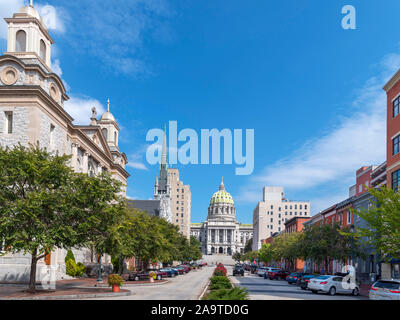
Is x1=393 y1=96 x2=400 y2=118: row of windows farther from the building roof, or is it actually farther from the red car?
the building roof

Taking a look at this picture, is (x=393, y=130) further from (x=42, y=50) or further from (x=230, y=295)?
(x=42, y=50)

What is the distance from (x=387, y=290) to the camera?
74.1ft

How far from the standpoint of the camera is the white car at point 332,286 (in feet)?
109

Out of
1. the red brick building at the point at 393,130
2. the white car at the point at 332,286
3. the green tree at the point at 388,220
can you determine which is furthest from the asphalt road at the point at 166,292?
the red brick building at the point at 393,130

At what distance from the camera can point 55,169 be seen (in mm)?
26562

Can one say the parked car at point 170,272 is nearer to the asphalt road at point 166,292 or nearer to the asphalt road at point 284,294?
the asphalt road at point 166,292

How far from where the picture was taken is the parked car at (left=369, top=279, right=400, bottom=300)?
72.4 feet

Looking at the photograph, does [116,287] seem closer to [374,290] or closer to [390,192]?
[374,290]

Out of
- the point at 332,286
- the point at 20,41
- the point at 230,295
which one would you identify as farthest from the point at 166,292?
the point at 20,41

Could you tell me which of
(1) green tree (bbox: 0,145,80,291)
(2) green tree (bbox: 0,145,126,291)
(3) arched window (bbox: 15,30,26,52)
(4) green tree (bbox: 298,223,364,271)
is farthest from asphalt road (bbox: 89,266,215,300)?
(3) arched window (bbox: 15,30,26,52)

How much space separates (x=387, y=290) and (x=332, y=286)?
11218mm

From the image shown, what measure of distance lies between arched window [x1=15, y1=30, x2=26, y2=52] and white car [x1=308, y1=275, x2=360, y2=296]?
1216 inches
